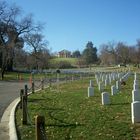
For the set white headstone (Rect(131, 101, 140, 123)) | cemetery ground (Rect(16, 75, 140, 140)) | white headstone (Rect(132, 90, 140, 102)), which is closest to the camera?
cemetery ground (Rect(16, 75, 140, 140))

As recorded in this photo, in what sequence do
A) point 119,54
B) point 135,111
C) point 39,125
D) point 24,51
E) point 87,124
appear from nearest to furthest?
point 39,125, point 135,111, point 87,124, point 24,51, point 119,54

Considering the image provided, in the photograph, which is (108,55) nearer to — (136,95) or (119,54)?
(119,54)

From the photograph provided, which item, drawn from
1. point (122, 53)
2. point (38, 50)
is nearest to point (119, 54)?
point (122, 53)

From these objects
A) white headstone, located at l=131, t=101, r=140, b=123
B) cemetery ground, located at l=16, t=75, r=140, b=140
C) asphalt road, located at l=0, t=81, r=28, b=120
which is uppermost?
white headstone, located at l=131, t=101, r=140, b=123

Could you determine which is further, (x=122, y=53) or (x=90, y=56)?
(x=90, y=56)

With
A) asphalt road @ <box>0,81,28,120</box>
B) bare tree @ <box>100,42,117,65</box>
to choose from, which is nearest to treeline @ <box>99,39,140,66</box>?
bare tree @ <box>100,42,117,65</box>

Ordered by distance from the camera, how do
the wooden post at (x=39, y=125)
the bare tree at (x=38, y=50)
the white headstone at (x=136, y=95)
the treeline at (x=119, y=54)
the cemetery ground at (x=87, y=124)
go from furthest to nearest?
the treeline at (x=119, y=54) → the bare tree at (x=38, y=50) → the white headstone at (x=136, y=95) → the cemetery ground at (x=87, y=124) → the wooden post at (x=39, y=125)

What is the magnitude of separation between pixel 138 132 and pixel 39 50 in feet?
329

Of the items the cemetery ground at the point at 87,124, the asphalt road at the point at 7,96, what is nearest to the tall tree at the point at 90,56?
the asphalt road at the point at 7,96

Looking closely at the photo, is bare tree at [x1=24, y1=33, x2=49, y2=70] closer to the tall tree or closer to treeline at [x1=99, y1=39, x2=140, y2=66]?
treeline at [x1=99, y1=39, x2=140, y2=66]

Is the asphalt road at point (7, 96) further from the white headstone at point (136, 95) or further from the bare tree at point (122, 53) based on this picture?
the bare tree at point (122, 53)

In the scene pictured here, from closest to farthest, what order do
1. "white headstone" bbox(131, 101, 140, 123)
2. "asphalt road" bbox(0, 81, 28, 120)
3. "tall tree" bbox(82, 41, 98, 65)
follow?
"white headstone" bbox(131, 101, 140, 123) < "asphalt road" bbox(0, 81, 28, 120) < "tall tree" bbox(82, 41, 98, 65)

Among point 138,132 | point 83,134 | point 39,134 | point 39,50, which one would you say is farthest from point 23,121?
point 39,50

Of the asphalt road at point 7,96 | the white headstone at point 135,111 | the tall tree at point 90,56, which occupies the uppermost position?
the tall tree at point 90,56
